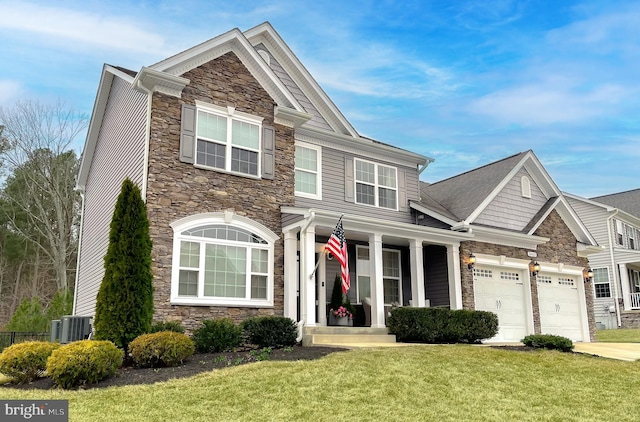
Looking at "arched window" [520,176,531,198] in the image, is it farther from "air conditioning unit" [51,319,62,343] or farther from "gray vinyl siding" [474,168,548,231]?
"air conditioning unit" [51,319,62,343]

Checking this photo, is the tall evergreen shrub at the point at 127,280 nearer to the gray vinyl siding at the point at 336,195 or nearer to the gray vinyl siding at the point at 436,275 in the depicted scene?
the gray vinyl siding at the point at 336,195

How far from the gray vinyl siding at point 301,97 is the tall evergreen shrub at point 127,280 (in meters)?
6.75

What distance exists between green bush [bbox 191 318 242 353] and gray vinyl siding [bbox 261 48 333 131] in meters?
7.00

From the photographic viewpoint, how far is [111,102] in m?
16.3

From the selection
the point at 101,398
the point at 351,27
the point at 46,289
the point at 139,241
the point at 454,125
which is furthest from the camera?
the point at 46,289

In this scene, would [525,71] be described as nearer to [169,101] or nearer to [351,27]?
[351,27]

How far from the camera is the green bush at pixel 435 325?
43.1ft

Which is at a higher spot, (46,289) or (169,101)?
(169,101)

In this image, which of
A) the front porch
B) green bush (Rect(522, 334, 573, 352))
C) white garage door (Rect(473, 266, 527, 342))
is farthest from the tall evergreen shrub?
white garage door (Rect(473, 266, 527, 342))

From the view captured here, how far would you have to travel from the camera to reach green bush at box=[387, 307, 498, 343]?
13.1 meters

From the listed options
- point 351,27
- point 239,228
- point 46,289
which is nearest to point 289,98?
point 351,27

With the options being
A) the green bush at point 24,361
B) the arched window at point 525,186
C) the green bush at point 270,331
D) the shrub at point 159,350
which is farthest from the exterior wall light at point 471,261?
the green bush at point 24,361

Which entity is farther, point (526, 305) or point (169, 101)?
point (526, 305)

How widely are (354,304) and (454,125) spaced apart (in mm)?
15579
